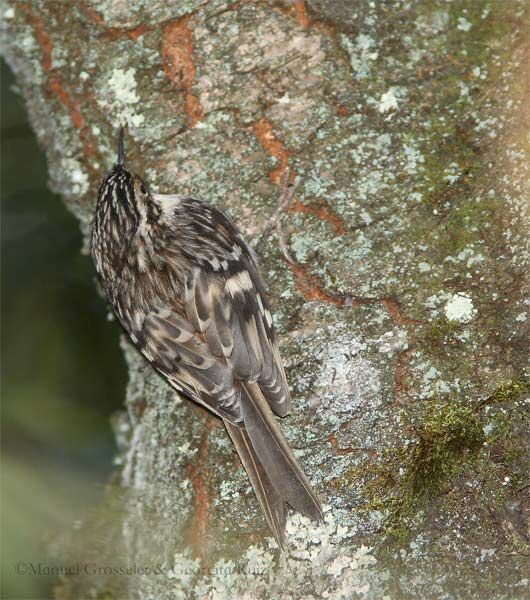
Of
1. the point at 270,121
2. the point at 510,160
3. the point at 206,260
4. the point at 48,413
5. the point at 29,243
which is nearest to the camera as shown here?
the point at 510,160

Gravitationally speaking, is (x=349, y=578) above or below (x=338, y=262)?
below

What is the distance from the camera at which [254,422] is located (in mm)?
2361

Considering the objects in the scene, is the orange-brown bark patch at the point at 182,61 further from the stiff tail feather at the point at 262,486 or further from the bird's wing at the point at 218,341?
the stiff tail feather at the point at 262,486

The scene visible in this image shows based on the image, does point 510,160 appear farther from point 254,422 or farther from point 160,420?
point 160,420

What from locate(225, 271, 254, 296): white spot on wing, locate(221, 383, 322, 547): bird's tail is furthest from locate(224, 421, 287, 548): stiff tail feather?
locate(225, 271, 254, 296): white spot on wing

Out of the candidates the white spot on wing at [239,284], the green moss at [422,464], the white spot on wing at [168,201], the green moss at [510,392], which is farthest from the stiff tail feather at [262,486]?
the white spot on wing at [168,201]

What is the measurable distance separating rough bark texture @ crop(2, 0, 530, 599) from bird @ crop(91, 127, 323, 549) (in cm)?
6

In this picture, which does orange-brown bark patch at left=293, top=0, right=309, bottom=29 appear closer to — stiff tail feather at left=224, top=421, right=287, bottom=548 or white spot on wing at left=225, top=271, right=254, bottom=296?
white spot on wing at left=225, top=271, right=254, bottom=296

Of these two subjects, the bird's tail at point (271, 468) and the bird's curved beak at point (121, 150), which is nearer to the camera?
the bird's tail at point (271, 468)

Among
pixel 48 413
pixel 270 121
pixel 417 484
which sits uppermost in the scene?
pixel 270 121

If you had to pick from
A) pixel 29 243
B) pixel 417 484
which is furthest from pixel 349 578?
pixel 29 243

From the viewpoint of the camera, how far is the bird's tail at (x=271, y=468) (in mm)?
2162

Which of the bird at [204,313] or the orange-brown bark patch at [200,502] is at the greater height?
the bird at [204,313]

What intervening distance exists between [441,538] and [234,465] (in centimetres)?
61
